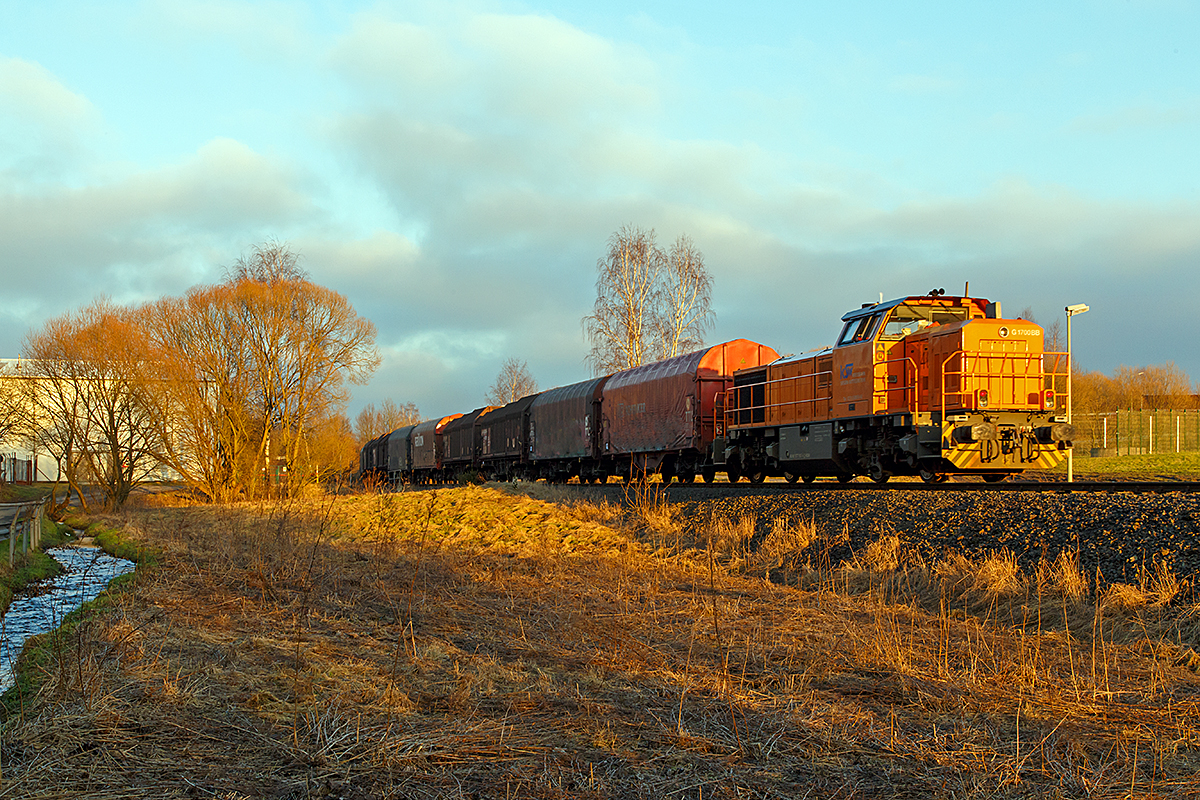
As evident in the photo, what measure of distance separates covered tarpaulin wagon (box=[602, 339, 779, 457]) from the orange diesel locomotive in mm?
2990

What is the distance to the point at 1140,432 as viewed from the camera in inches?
1844

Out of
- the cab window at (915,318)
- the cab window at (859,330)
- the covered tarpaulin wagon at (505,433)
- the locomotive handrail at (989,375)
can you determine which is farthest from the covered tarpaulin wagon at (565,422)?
the locomotive handrail at (989,375)

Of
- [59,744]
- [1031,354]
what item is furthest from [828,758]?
[1031,354]

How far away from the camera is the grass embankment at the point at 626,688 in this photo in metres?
4.30

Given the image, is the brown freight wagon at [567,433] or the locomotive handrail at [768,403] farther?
the brown freight wagon at [567,433]

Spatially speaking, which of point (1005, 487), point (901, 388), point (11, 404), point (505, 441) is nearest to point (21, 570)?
point (901, 388)

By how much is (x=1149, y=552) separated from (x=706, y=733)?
20.6ft

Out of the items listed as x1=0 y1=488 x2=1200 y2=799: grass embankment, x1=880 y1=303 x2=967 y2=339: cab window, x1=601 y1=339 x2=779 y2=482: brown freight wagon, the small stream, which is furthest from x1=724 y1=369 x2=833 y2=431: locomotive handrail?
the small stream

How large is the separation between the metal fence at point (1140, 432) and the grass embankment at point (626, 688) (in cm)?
4163

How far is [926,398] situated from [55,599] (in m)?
13.8

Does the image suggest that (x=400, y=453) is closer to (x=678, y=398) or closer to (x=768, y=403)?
(x=678, y=398)

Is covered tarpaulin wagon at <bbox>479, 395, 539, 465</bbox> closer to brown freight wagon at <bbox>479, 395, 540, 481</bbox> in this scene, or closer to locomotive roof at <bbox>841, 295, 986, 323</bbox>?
brown freight wagon at <bbox>479, 395, 540, 481</bbox>

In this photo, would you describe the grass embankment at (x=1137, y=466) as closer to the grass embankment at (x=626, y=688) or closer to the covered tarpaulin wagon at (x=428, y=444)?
the grass embankment at (x=626, y=688)

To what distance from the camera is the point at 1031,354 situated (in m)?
15.9
